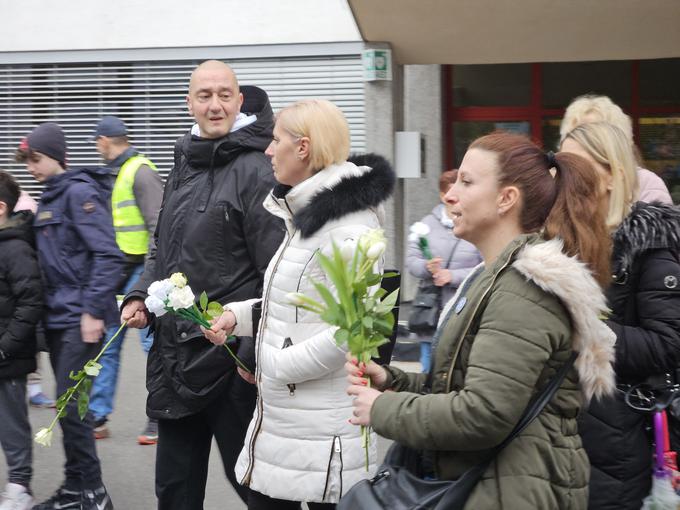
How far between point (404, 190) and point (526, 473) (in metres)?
8.69

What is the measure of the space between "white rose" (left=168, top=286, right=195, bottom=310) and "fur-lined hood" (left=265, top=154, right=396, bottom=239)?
0.42 m

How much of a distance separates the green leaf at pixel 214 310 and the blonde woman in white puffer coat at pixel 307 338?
0.20 meters

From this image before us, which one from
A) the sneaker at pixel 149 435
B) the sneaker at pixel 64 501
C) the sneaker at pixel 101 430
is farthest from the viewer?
the sneaker at pixel 101 430

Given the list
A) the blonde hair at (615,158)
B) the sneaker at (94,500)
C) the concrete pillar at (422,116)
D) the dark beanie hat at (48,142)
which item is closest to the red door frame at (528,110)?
the concrete pillar at (422,116)

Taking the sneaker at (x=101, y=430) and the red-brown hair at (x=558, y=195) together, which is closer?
the red-brown hair at (x=558, y=195)

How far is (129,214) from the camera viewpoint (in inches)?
284

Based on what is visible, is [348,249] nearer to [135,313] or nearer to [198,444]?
[135,313]

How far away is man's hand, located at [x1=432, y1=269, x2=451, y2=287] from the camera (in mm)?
6539

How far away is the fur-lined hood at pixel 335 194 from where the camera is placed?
11.4 feet

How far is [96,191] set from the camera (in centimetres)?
548

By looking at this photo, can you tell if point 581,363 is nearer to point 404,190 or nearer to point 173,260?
point 173,260

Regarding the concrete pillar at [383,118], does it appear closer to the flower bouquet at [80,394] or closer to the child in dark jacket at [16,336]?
the child in dark jacket at [16,336]

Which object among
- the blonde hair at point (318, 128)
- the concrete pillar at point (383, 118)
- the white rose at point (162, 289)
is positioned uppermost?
the concrete pillar at point (383, 118)

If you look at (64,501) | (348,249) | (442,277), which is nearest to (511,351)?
(348,249)
